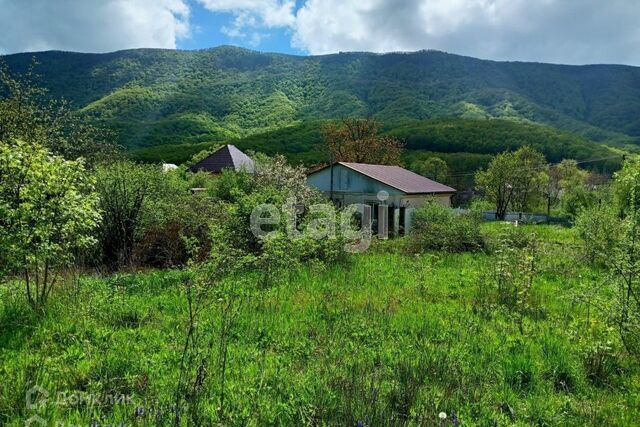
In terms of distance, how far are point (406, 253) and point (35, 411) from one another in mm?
11821

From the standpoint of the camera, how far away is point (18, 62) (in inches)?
4638

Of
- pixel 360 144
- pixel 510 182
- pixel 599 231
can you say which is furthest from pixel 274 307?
pixel 510 182

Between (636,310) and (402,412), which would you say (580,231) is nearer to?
(636,310)

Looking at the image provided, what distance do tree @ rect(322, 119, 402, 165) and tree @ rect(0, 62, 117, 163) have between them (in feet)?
81.0

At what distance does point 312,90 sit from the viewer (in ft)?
395

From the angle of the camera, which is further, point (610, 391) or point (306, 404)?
point (610, 391)

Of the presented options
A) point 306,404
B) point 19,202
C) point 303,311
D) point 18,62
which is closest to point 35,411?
point 306,404

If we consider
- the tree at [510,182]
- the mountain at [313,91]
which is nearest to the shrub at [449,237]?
the tree at [510,182]

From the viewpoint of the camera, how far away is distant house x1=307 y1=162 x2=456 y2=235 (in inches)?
810

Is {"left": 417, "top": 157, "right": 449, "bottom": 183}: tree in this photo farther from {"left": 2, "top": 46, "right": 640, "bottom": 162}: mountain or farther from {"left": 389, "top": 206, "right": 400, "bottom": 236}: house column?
{"left": 2, "top": 46, "right": 640, "bottom": 162}: mountain

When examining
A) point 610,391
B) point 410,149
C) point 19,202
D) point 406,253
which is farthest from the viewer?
point 410,149

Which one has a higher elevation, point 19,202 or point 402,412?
point 19,202

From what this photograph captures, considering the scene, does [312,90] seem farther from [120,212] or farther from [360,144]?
[120,212]

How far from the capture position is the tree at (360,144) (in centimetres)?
3919
